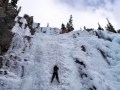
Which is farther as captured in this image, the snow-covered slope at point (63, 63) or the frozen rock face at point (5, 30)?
the frozen rock face at point (5, 30)

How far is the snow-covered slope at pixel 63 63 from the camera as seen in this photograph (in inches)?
854

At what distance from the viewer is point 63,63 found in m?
26.4

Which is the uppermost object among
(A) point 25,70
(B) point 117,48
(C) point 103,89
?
(B) point 117,48

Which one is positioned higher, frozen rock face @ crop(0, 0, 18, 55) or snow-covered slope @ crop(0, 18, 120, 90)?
frozen rock face @ crop(0, 0, 18, 55)

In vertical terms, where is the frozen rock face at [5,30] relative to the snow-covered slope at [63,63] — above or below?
above

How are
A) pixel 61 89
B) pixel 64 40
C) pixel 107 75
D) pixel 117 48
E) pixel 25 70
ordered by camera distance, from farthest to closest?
pixel 64 40 → pixel 117 48 → pixel 107 75 → pixel 25 70 → pixel 61 89

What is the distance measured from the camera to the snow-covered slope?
21703 millimetres

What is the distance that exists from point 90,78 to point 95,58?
595 cm

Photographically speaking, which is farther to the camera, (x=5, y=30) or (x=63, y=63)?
(x=5, y=30)

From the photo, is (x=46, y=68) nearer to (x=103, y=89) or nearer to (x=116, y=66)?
(x=103, y=89)

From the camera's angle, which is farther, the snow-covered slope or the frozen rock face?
the frozen rock face

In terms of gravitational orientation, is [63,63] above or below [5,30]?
below

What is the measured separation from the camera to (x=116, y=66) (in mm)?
26781

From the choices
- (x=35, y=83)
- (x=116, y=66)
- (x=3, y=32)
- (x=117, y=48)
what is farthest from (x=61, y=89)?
(x=117, y=48)
